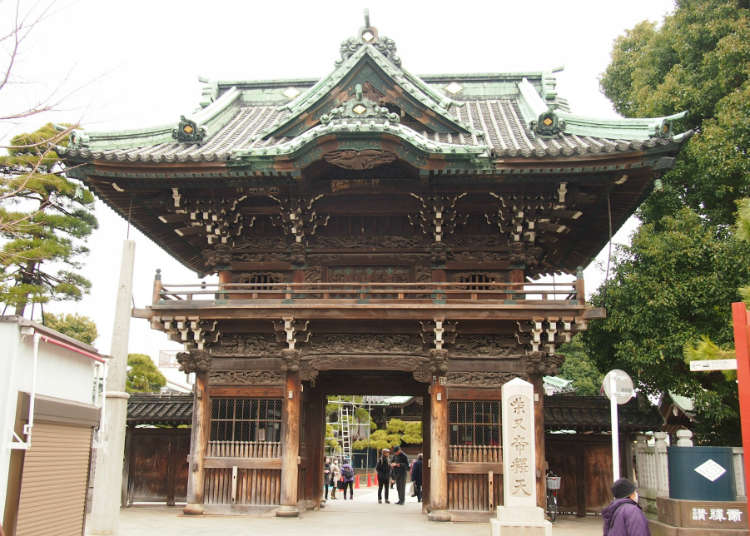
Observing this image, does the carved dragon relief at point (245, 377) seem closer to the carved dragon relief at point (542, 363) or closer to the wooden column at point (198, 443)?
the wooden column at point (198, 443)

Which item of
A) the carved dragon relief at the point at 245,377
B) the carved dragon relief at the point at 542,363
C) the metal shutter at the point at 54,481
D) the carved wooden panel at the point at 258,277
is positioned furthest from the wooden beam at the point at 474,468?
the metal shutter at the point at 54,481

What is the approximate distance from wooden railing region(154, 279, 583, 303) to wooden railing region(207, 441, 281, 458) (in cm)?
321

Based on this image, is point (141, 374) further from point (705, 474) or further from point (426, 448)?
point (705, 474)

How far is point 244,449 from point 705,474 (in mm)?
9098

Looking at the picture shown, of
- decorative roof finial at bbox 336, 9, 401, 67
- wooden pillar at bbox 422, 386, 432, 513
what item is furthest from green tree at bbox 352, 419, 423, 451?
decorative roof finial at bbox 336, 9, 401, 67

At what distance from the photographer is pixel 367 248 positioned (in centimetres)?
1535

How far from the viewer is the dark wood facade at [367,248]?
13609 millimetres

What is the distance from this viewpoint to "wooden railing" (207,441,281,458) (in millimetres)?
14367

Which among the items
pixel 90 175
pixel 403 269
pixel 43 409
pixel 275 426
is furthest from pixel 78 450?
pixel 403 269

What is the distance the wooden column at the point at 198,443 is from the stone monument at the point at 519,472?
21.3ft

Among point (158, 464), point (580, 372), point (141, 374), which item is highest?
point (580, 372)

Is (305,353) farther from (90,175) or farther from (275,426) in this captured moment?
(90,175)

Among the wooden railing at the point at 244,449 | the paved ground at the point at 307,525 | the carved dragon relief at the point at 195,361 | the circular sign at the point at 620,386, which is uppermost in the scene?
the carved dragon relief at the point at 195,361

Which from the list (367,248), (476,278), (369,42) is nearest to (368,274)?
(367,248)
